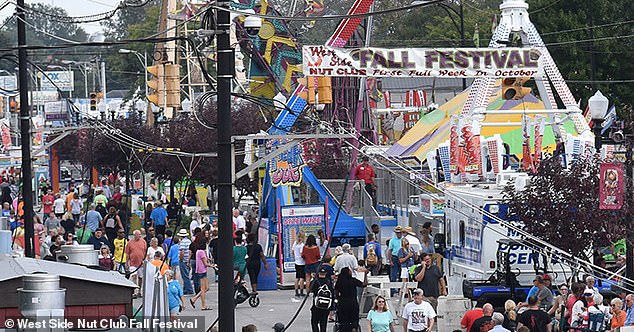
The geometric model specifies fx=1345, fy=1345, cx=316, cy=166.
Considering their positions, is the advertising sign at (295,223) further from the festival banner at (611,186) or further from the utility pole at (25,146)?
the festival banner at (611,186)

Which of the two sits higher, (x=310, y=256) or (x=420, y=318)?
(x=310, y=256)

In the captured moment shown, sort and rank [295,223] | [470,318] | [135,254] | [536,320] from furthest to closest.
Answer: [295,223] < [135,254] < [470,318] < [536,320]

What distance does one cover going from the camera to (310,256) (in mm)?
25156

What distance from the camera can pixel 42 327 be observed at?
11039mm

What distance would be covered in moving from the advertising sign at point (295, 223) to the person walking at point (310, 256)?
2013 mm

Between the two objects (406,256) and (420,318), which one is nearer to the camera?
(420,318)

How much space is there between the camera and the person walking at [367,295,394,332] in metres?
19.4

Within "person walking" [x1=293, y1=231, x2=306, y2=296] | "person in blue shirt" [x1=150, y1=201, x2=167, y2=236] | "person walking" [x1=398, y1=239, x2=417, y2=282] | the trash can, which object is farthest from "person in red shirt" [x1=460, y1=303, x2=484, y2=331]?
"person in blue shirt" [x1=150, y1=201, x2=167, y2=236]

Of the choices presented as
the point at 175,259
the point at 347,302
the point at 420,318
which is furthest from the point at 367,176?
the point at 420,318

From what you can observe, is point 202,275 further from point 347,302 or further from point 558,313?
point 558,313

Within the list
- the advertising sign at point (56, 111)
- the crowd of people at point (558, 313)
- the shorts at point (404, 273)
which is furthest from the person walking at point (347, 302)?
the advertising sign at point (56, 111)

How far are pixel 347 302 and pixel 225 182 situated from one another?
6.69m

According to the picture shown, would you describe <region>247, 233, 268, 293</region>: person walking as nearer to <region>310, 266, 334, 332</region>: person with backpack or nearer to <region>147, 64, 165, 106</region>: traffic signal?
<region>310, 266, 334, 332</region>: person with backpack

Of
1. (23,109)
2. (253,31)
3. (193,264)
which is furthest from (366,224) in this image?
(253,31)
